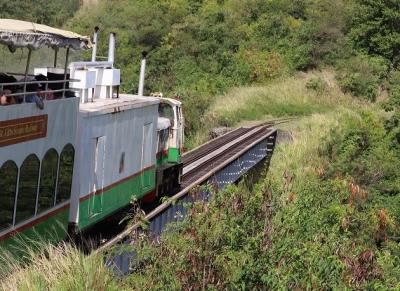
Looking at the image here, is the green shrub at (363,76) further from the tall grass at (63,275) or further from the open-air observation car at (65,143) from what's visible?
the tall grass at (63,275)

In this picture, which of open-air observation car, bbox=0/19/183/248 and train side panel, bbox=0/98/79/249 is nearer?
train side panel, bbox=0/98/79/249

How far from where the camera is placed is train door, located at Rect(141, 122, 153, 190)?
15.9 metres

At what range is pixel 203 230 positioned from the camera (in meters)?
7.68

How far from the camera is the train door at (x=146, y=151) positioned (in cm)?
1589

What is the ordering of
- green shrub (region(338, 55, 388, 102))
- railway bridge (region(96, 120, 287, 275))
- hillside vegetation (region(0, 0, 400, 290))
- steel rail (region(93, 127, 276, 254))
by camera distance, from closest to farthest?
hillside vegetation (region(0, 0, 400, 290)) < steel rail (region(93, 127, 276, 254)) < railway bridge (region(96, 120, 287, 275)) < green shrub (region(338, 55, 388, 102))

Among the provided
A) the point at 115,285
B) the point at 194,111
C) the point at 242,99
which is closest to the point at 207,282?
the point at 115,285

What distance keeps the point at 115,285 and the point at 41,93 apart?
3.71 meters

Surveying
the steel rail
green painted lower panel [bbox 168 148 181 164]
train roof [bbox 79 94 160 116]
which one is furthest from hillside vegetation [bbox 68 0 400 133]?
train roof [bbox 79 94 160 116]

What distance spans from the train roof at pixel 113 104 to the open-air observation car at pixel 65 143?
22 millimetres

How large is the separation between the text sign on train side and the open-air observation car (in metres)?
0.01

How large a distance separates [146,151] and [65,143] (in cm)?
477

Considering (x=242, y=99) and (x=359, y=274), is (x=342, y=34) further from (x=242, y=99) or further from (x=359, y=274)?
(x=359, y=274)

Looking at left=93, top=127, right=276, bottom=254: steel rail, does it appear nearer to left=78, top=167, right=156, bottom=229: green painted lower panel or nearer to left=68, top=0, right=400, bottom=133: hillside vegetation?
left=78, top=167, right=156, bottom=229: green painted lower panel

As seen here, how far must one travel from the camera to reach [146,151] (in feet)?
53.0
